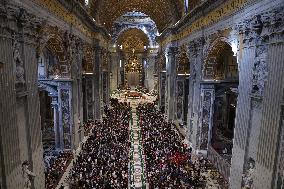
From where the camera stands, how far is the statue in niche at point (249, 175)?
820 cm

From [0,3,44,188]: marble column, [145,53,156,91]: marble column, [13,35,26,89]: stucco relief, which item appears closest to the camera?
[0,3,44,188]: marble column

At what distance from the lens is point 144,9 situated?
1208 inches

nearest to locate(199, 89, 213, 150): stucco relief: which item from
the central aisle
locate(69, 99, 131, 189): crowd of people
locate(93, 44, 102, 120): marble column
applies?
the central aisle

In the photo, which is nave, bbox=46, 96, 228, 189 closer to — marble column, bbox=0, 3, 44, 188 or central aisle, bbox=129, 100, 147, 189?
central aisle, bbox=129, 100, 147, 189

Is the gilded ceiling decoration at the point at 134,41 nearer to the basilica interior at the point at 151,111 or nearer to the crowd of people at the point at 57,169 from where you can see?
the basilica interior at the point at 151,111

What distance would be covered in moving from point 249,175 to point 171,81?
13.5 m

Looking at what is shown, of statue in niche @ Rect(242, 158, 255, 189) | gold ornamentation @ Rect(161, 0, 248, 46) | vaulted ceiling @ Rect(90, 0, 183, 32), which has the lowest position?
statue in niche @ Rect(242, 158, 255, 189)

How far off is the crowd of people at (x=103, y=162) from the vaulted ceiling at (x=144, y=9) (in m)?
9.87

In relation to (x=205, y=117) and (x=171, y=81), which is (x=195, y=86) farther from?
(x=171, y=81)

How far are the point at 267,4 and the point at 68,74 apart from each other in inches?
394

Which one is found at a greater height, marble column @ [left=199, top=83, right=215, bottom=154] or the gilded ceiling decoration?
the gilded ceiling decoration

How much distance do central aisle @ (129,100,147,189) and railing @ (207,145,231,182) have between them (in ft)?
11.9

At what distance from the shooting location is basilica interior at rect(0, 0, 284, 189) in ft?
23.0

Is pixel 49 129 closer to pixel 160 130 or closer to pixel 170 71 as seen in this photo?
pixel 160 130
